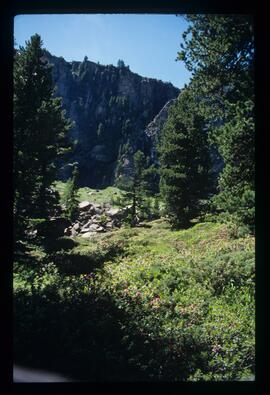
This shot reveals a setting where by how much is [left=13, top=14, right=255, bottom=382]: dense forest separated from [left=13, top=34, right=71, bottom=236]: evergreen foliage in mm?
33

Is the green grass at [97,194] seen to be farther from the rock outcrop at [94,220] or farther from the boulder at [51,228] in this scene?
the boulder at [51,228]

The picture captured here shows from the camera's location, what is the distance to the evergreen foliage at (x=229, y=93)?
6.41m

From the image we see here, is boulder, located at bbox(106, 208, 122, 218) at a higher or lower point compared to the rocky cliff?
lower

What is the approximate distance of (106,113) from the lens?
8.27 meters

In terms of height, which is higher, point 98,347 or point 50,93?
point 50,93

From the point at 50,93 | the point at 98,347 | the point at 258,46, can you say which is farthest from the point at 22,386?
the point at 50,93

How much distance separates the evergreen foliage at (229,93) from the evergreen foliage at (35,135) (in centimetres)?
341

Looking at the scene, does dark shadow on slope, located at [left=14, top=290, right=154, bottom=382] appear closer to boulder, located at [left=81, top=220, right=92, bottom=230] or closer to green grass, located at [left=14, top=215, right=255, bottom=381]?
green grass, located at [left=14, top=215, right=255, bottom=381]

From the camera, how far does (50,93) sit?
7.91 m

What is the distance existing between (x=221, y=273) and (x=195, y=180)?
10.1ft

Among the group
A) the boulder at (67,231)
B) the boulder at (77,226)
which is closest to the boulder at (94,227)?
the boulder at (77,226)

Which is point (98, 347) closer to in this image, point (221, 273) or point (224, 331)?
point (224, 331)

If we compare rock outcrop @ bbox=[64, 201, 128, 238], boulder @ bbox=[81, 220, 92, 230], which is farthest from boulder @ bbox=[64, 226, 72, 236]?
boulder @ bbox=[81, 220, 92, 230]

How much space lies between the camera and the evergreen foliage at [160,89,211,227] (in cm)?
857
